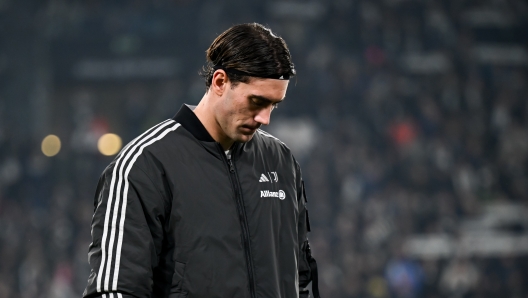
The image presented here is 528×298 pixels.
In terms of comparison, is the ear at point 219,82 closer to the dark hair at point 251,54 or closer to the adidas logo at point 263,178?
the dark hair at point 251,54

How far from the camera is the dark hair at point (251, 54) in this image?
2.13 meters

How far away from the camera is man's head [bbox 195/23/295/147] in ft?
6.99

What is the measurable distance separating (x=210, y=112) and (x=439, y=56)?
456 inches

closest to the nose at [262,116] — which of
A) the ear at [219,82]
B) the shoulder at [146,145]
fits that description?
the ear at [219,82]

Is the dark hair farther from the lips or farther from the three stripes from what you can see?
the three stripes

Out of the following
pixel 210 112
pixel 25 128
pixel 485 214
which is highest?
pixel 210 112

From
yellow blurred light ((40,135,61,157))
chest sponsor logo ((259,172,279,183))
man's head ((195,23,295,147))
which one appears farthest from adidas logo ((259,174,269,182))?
yellow blurred light ((40,135,61,157))

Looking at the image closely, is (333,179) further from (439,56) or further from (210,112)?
(210,112)

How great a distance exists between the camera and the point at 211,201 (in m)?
2.10

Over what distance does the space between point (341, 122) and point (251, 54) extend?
32.5ft

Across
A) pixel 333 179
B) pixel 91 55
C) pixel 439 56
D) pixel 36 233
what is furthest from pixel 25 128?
pixel 439 56

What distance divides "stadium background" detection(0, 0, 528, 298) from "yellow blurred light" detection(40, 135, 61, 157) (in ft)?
0.14

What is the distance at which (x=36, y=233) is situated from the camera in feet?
32.9

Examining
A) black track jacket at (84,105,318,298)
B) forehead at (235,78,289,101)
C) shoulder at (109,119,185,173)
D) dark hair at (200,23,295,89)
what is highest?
dark hair at (200,23,295,89)
